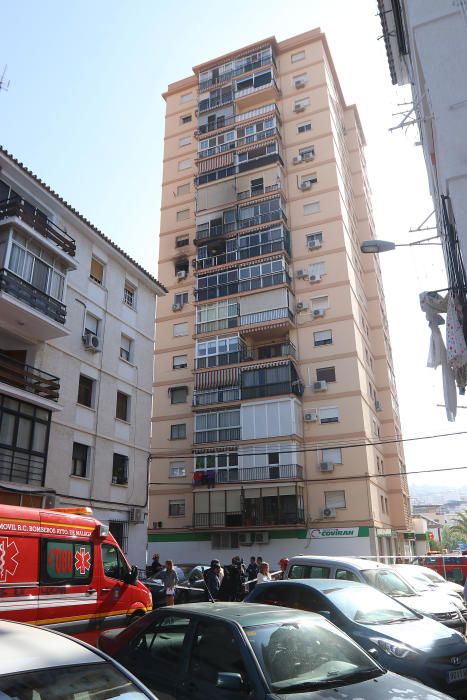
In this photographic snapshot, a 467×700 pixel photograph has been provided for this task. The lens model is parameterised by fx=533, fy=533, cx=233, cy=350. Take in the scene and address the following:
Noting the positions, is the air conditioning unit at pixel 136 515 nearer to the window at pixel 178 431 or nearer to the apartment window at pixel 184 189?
the window at pixel 178 431

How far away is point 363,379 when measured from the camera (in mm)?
33750

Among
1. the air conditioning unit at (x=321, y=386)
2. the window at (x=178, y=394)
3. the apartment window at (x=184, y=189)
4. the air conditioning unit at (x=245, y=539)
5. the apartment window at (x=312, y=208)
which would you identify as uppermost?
the apartment window at (x=184, y=189)

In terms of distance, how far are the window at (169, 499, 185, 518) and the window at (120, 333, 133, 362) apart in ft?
47.6

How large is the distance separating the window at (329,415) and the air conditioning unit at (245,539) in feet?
26.3

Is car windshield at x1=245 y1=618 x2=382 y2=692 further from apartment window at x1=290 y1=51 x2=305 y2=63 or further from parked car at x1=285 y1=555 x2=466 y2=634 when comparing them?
apartment window at x1=290 y1=51 x2=305 y2=63

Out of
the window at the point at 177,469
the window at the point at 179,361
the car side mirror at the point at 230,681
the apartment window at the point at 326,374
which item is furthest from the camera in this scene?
the window at the point at 179,361

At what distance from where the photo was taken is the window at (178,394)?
36562 millimetres

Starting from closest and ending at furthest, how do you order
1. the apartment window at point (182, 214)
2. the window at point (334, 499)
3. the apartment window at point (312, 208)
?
1. the window at point (334, 499)
2. the apartment window at point (312, 208)
3. the apartment window at point (182, 214)

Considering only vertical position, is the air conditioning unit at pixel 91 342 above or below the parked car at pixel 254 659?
above

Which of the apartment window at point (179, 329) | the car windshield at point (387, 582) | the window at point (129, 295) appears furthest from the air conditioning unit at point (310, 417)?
the car windshield at point (387, 582)

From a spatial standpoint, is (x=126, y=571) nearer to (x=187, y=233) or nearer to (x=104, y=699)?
(x=104, y=699)

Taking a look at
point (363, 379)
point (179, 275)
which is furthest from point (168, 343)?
point (363, 379)

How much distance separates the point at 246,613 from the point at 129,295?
67.9ft

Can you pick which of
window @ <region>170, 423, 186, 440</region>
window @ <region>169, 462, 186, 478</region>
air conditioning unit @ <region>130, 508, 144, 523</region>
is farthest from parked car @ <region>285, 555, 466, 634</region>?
window @ <region>170, 423, 186, 440</region>
